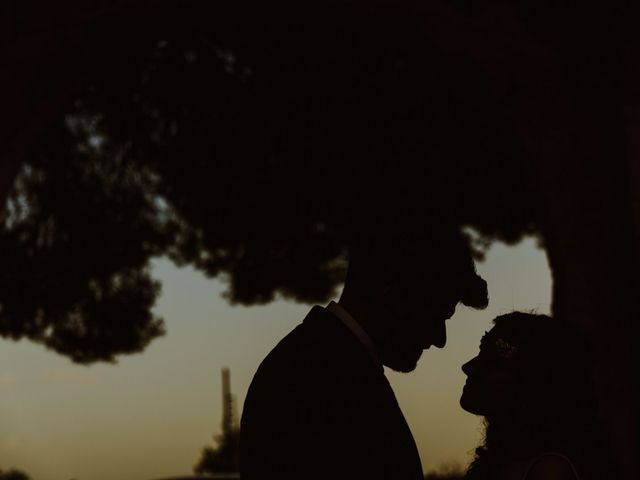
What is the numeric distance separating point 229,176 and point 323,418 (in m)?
8.37

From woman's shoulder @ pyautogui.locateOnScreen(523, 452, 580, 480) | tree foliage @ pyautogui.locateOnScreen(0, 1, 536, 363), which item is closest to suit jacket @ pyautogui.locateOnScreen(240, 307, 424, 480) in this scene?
woman's shoulder @ pyautogui.locateOnScreen(523, 452, 580, 480)

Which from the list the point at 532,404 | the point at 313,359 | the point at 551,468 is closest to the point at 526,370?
the point at 532,404

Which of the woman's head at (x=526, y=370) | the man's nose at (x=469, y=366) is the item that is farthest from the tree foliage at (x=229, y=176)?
the man's nose at (x=469, y=366)

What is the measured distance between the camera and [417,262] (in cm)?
214

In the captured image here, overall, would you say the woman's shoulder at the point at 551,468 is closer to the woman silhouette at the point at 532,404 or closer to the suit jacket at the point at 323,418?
the woman silhouette at the point at 532,404

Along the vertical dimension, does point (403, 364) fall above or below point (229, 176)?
below

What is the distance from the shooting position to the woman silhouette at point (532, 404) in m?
2.81

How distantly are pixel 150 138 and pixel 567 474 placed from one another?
8.52 meters

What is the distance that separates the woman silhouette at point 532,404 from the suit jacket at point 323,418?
77 centimetres

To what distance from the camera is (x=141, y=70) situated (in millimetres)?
10516

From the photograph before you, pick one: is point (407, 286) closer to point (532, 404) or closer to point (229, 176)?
point (532, 404)

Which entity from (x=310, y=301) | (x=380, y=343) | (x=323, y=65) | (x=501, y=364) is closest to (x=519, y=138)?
(x=501, y=364)

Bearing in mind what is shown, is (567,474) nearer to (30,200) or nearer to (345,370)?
(345,370)

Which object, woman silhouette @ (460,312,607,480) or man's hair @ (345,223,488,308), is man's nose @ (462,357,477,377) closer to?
woman silhouette @ (460,312,607,480)
